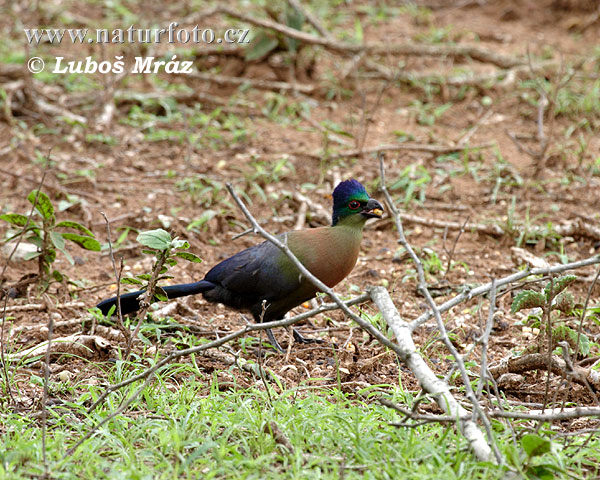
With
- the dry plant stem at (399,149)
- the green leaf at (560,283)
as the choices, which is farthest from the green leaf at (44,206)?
the dry plant stem at (399,149)

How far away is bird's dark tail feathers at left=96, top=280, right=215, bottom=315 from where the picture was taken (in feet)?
13.6

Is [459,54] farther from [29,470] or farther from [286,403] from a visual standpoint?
[29,470]

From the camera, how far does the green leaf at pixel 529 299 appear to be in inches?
129

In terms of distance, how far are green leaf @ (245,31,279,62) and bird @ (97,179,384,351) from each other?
138 inches

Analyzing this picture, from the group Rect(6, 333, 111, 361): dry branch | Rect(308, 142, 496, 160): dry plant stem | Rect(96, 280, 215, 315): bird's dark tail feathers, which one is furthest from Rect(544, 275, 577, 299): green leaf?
Rect(308, 142, 496, 160): dry plant stem

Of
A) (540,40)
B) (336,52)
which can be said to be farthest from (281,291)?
(540,40)

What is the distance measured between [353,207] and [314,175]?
1.93 meters

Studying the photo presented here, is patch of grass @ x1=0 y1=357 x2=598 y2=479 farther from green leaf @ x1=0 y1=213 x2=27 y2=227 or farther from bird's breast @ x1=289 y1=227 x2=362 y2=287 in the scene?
green leaf @ x1=0 y1=213 x2=27 y2=227

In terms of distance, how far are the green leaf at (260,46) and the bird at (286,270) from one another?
3.51m

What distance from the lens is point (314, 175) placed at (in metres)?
6.28

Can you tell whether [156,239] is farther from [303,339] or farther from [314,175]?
[314,175]

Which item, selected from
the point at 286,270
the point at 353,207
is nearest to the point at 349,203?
the point at 353,207

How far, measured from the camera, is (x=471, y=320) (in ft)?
14.6

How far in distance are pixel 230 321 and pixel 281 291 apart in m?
0.55
